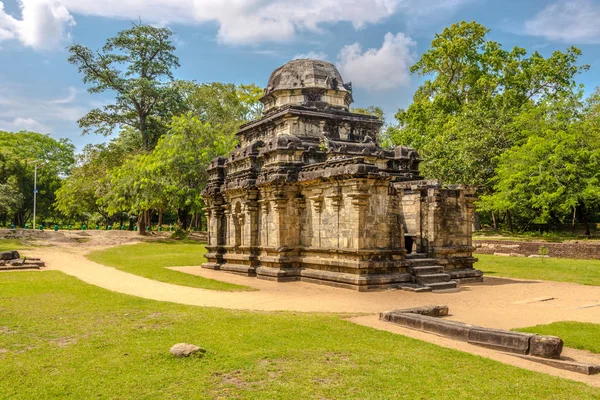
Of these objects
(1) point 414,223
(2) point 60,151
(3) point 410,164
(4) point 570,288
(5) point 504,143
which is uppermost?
(2) point 60,151

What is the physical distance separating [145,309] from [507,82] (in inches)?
1557

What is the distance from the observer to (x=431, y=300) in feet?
42.8

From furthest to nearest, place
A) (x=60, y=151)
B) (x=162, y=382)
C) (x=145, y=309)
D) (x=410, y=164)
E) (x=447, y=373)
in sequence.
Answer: (x=60, y=151)
(x=410, y=164)
(x=145, y=309)
(x=447, y=373)
(x=162, y=382)

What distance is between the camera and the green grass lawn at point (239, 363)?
5926 mm

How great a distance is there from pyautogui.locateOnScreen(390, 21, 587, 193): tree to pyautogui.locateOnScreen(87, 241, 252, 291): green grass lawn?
18.0 metres

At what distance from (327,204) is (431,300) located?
4778 mm

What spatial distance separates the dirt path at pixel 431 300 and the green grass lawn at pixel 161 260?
2.75 feet

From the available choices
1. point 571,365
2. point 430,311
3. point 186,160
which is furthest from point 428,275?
point 186,160

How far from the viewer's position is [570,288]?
15.4 m

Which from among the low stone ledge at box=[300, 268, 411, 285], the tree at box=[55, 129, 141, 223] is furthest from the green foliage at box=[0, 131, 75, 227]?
the low stone ledge at box=[300, 268, 411, 285]

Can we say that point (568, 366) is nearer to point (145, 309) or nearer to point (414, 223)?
point (145, 309)

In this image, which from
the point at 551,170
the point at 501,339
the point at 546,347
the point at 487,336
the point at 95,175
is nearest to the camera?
the point at 546,347

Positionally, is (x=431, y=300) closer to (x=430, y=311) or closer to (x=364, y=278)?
(x=364, y=278)

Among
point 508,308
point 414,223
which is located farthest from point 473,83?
point 508,308
